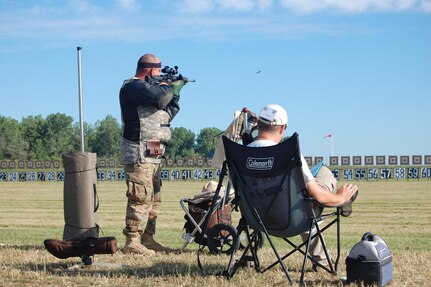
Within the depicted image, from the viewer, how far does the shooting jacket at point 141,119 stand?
717 cm

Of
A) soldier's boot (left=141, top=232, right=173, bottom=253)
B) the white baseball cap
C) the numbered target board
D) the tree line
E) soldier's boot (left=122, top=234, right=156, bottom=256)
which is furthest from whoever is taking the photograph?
the tree line

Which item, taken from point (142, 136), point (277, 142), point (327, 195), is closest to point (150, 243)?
point (142, 136)

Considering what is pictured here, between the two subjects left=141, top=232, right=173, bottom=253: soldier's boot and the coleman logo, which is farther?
left=141, top=232, right=173, bottom=253: soldier's boot

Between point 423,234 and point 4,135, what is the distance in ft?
297

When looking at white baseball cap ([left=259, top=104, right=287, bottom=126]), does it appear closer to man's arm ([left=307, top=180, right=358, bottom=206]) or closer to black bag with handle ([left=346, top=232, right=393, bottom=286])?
man's arm ([left=307, top=180, right=358, bottom=206])

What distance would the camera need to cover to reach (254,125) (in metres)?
7.06

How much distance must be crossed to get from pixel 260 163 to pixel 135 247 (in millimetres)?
2294

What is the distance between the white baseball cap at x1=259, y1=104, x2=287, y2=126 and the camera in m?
5.45

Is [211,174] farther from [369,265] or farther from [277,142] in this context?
[369,265]

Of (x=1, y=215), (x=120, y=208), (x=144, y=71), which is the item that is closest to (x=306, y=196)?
(x=144, y=71)

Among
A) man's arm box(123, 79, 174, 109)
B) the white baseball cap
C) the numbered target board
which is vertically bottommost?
the numbered target board

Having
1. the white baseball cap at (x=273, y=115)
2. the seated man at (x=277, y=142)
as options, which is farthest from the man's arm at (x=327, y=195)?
the white baseball cap at (x=273, y=115)

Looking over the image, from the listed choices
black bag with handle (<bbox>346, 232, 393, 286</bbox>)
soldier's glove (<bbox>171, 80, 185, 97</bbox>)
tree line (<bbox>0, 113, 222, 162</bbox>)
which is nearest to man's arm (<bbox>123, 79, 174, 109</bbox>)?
soldier's glove (<bbox>171, 80, 185, 97</bbox>)

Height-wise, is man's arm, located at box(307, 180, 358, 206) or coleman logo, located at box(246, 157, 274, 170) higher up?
coleman logo, located at box(246, 157, 274, 170)
